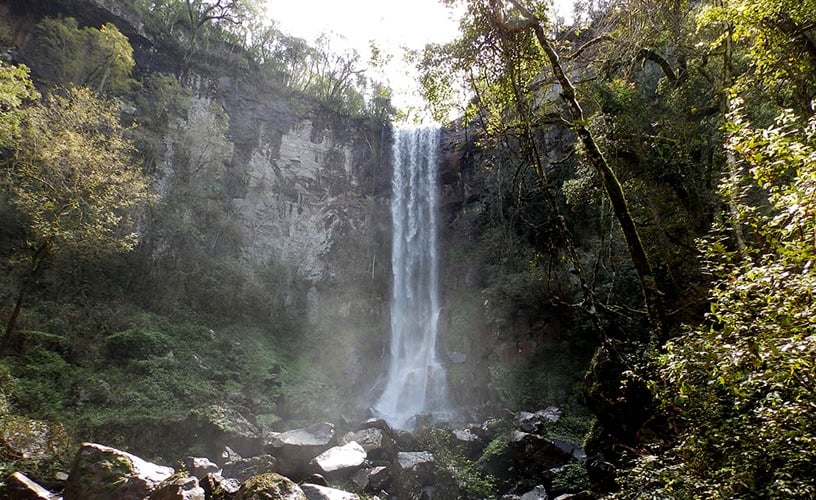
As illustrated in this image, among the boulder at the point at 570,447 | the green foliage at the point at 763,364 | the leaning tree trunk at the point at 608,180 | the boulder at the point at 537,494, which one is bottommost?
the boulder at the point at 537,494

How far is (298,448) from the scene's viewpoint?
30.7 ft

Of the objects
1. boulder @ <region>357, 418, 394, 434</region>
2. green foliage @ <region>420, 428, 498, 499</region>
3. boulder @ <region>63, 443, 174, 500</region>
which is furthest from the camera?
boulder @ <region>357, 418, 394, 434</region>

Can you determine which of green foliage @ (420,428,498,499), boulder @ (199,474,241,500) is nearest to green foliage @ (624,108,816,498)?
boulder @ (199,474,241,500)

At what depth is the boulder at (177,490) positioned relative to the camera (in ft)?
14.9

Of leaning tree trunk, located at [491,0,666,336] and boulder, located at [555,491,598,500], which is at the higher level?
leaning tree trunk, located at [491,0,666,336]

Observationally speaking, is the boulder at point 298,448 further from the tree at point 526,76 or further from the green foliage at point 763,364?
the green foliage at point 763,364

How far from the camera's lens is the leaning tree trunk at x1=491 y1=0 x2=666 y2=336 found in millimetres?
4574

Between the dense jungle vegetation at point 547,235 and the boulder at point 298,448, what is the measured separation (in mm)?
2425

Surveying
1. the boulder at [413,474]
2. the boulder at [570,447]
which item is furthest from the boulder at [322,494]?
the boulder at [570,447]

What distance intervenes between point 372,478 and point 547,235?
6.56 m

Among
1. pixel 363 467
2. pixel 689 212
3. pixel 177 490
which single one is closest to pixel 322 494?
pixel 177 490

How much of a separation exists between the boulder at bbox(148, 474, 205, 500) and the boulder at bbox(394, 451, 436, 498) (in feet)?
15.5

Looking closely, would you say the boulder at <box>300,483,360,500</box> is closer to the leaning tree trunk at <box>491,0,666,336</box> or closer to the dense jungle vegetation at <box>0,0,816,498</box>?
A: the dense jungle vegetation at <box>0,0,816,498</box>

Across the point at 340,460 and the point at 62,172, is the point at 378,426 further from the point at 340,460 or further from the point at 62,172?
the point at 62,172
